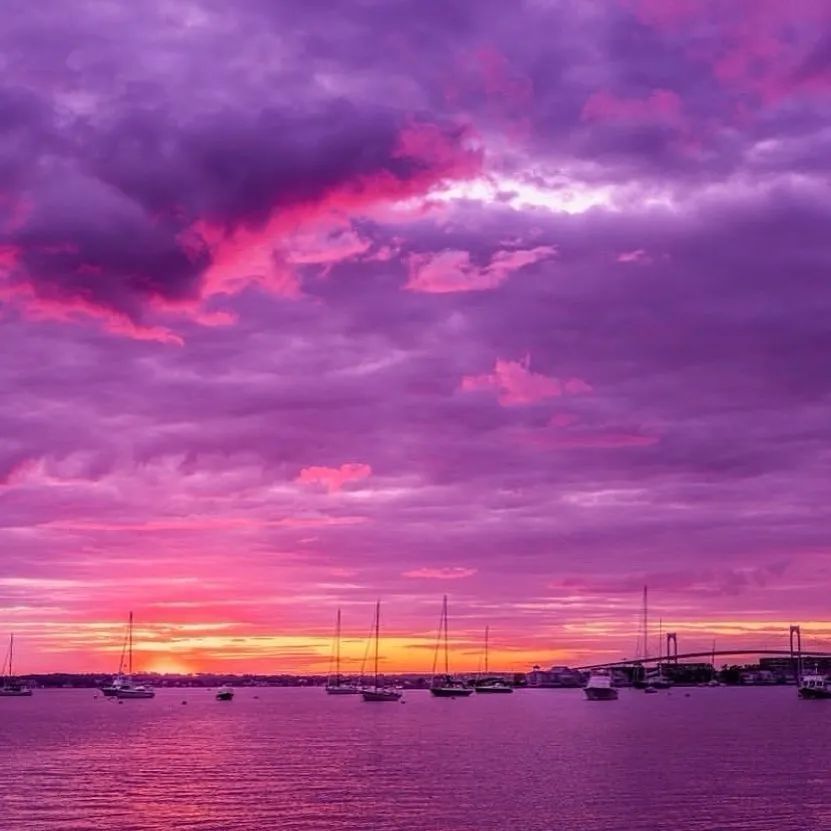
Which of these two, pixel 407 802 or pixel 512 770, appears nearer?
pixel 407 802

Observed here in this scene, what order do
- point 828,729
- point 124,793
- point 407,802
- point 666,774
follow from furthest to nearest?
point 828,729 < point 666,774 < point 124,793 < point 407,802

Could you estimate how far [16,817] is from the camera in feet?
262

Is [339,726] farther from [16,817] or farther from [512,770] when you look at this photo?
[16,817]

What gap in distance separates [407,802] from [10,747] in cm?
7731

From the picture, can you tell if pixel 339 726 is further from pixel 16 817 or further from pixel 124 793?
pixel 16 817

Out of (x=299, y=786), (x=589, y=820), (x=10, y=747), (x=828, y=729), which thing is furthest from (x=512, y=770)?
(x=828, y=729)

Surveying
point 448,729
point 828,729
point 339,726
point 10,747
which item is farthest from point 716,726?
point 10,747

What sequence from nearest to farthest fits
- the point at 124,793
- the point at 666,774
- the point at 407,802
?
the point at 407,802
the point at 124,793
the point at 666,774

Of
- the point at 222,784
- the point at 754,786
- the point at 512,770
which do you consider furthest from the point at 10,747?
the point at 754,786

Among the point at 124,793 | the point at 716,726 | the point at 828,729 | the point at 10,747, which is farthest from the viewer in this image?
the point at 716,726

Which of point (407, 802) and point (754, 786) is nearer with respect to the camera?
point (407, 802)

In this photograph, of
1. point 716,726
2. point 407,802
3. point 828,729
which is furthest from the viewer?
point 716,726

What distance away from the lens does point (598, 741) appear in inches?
5925

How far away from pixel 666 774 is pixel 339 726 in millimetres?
96760
